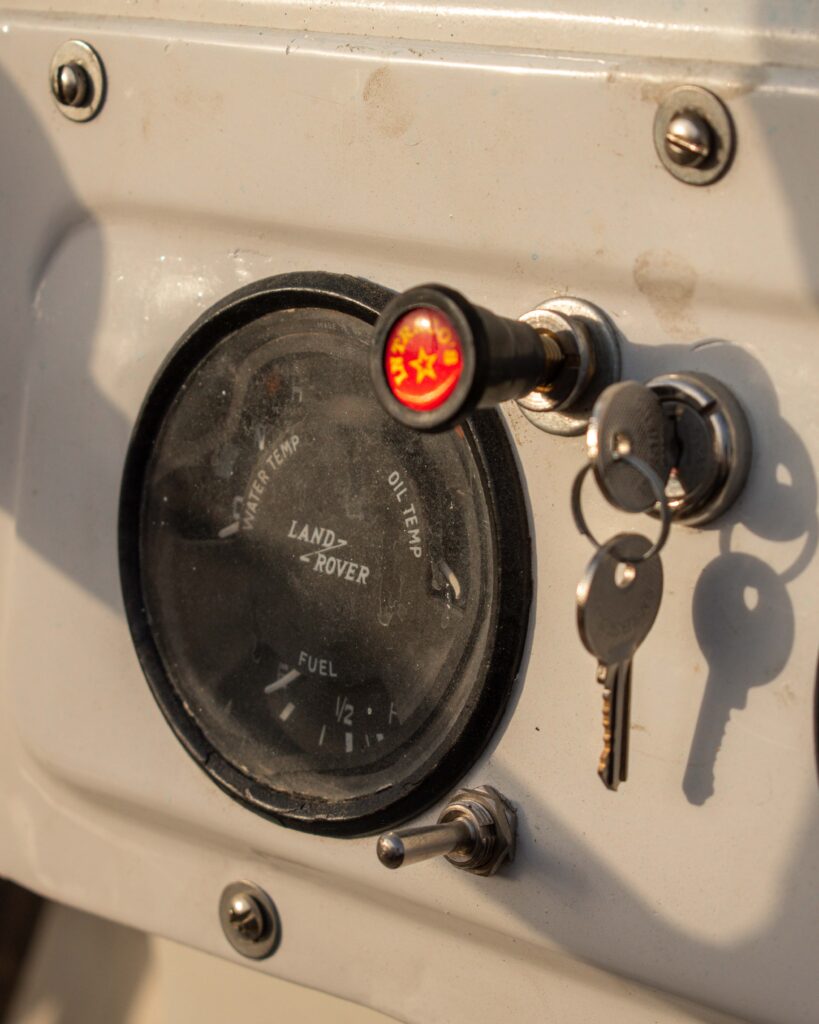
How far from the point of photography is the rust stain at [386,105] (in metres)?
0.94

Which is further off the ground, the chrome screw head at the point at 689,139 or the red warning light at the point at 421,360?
the chrome screw head at the point at 689,139

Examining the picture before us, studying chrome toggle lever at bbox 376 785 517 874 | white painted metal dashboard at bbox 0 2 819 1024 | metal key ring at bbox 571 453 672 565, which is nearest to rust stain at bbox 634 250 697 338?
white painted metal dashboard at bbox 0 2 819 1024

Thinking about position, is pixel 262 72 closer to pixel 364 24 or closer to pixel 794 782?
pixel 364 24

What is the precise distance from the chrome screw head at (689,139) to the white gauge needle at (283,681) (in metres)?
0.45

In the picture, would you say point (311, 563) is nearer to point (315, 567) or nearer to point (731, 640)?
point (315, 567)

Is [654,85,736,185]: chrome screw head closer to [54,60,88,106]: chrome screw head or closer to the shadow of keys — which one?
the shadow of keys

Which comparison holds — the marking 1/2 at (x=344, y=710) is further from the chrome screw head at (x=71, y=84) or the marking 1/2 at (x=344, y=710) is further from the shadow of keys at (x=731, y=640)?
the chrome screw head at (x=71, y=84)

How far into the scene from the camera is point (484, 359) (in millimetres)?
743

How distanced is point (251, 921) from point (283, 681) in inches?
8.3

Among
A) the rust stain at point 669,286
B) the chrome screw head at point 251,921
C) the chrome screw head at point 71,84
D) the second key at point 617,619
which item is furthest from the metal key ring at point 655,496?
the chrome screw head at point 71,84

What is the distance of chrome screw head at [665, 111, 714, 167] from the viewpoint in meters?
0.81

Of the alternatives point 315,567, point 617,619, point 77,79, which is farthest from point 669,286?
point 77,79

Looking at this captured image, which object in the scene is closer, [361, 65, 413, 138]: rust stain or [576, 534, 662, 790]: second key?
[576, 534, 662, 790]: second key

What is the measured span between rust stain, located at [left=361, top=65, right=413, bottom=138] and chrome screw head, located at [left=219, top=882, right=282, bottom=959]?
59 cm
